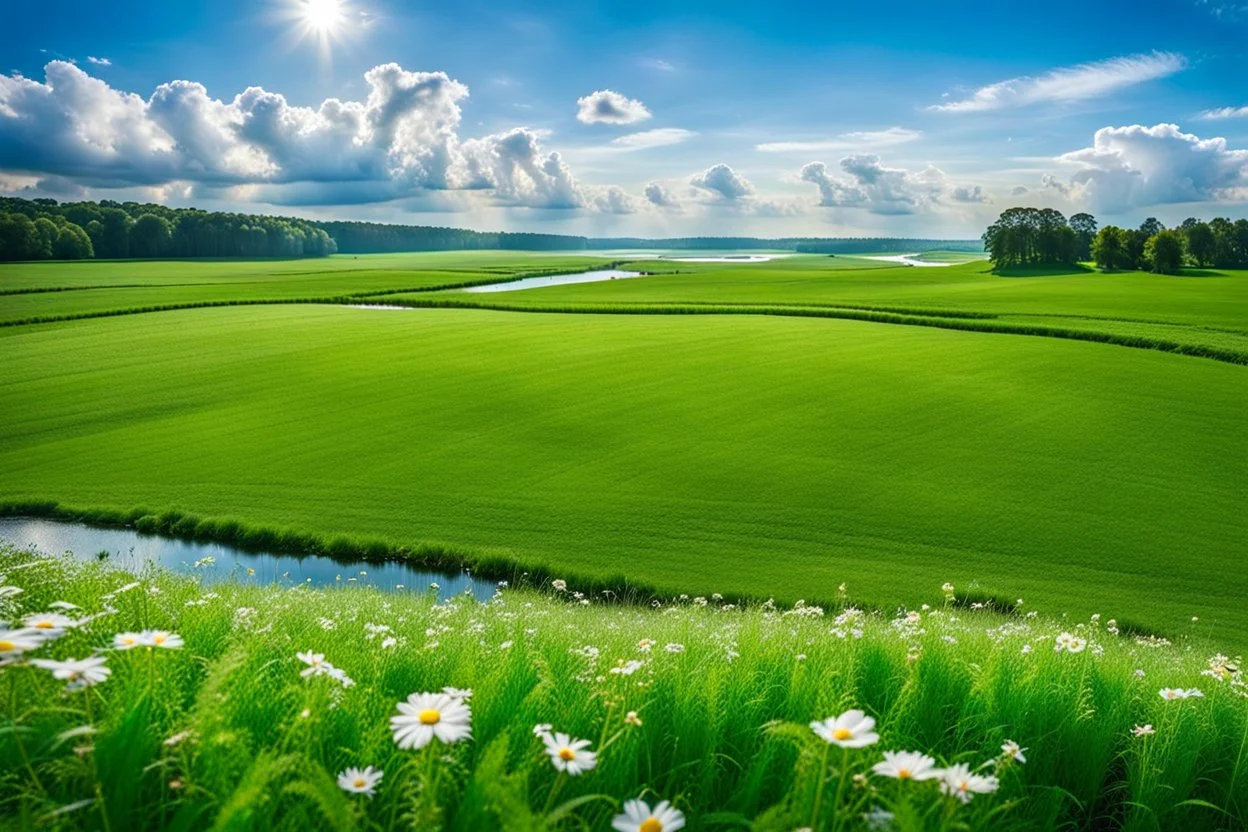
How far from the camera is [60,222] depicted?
128 m

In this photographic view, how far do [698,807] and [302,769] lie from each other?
180 centimetres

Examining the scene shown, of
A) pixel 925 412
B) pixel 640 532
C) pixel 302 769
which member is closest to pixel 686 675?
pixel 302 769

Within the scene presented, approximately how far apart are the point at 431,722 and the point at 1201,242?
169 metres

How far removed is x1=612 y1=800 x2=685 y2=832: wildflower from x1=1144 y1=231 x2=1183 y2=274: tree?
145m

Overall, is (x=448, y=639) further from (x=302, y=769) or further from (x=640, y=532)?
(x=640, y=532)

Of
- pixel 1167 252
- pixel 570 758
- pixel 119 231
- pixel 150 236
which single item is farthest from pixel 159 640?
pixel 150 236

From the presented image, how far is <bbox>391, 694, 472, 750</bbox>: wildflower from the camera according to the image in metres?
2.61

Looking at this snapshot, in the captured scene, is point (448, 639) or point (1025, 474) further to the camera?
point (1025, 474)

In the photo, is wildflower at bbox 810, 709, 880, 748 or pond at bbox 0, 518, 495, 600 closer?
wildflower at bbox 810, 709, 880, 748

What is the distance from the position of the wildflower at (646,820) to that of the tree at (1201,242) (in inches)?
6516

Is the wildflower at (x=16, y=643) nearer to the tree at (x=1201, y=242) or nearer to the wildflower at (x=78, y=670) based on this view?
the wildflower at (x=78, y=670)

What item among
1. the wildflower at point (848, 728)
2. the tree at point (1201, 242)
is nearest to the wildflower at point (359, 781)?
the wildflower at point (848, 728)

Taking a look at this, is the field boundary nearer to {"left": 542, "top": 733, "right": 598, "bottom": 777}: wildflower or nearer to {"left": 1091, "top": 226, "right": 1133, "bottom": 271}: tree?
{"left": 542, "top": 733, "right": 598, "bottom": 777}: wildflower

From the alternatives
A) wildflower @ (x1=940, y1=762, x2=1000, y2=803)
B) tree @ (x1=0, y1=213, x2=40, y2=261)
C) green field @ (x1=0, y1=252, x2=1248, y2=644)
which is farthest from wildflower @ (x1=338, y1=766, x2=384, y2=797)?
tree @ (x1=0, y1=213, x2=40, y2=261)
